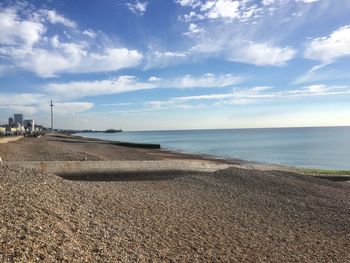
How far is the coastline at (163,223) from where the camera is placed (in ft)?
20.5

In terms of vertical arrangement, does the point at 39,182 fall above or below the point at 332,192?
above

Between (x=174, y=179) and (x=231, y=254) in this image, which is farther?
(x=174, y=179)

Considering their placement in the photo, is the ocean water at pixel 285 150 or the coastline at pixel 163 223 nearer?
the coastline at pixel 163 223

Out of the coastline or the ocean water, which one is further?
the ocean water

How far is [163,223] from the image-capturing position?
906 cm

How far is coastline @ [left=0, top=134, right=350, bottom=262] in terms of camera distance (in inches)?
246

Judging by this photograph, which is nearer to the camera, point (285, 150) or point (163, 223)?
point (163, 223)

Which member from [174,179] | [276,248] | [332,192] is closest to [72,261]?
[276,248]

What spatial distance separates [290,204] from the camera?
12.9 meters

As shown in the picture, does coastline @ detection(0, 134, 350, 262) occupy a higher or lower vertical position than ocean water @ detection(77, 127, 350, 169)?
higher

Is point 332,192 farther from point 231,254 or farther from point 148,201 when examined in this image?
point 231,254

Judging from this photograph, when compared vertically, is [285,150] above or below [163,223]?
below

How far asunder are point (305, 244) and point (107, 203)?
492 centimetres

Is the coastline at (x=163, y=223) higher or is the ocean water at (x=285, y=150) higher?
the coastline at (x=163, y=223)
